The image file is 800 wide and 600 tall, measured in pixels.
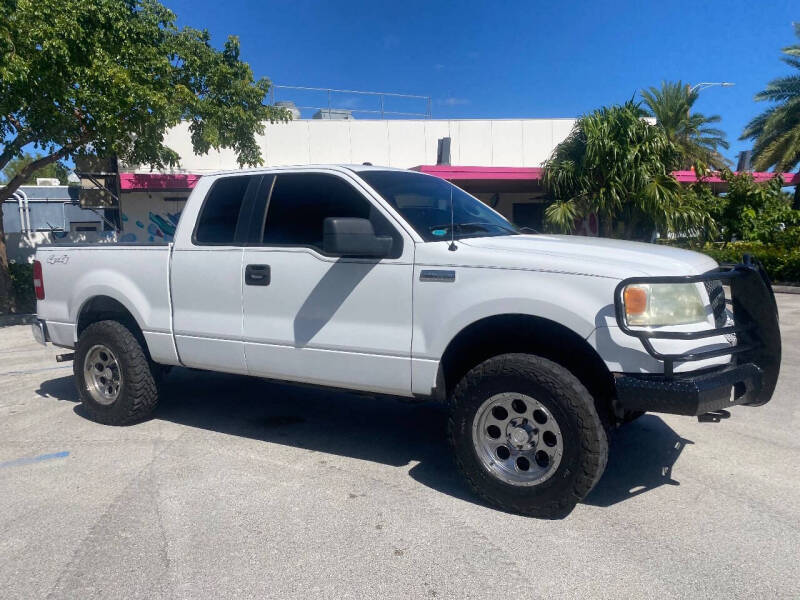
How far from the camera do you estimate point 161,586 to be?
3.09 meters

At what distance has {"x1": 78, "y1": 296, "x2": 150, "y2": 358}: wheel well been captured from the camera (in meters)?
5.58

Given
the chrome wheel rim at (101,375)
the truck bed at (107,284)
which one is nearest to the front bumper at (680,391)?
the truck bed at (107,284)

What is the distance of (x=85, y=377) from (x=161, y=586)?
10.3 feet

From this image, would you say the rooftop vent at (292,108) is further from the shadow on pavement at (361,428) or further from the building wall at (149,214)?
the shadow on pavement at (361,428)

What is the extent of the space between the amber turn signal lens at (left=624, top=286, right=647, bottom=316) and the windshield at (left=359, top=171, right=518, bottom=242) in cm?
113

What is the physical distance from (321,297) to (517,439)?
1.58 meters

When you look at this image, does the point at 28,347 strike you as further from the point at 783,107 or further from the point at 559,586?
the point at 783,107

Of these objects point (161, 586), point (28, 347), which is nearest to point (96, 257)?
point (161, 586)

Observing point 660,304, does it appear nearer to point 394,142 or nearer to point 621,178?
point 621,178

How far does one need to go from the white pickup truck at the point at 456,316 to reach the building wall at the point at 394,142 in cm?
1526

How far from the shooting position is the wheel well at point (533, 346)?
3.73 meters

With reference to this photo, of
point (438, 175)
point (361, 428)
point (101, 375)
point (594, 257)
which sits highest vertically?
point (438, 175)

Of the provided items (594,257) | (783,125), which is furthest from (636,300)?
(783,125)

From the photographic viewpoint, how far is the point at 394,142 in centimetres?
2148
